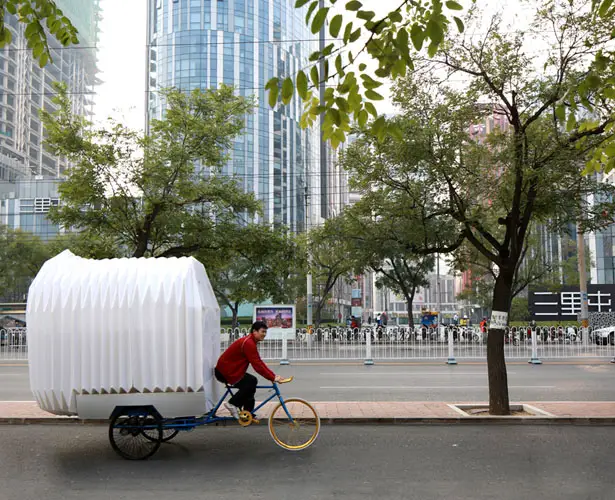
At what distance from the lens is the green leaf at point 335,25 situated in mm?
5211

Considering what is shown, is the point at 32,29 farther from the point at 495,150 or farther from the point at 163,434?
the point at 495,150

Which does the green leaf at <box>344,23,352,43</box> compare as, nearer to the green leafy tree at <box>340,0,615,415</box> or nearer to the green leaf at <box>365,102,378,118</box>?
the green leaf at <box>365,102,378,118</box>

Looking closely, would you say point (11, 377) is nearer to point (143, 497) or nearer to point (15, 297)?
point (143, 497)

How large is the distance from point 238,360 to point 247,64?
3370 inches

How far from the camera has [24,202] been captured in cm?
7812

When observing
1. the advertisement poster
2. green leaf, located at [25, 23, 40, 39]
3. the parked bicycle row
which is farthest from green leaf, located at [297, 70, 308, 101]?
the advertisement poster

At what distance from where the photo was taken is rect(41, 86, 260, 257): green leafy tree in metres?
17.2

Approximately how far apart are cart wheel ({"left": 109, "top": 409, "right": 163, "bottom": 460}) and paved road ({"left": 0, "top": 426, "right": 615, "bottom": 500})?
192 mm

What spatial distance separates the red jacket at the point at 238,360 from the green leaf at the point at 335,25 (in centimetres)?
391

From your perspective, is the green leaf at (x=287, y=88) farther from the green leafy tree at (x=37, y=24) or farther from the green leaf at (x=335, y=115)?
the green leafy tree at (x=37, y=24)

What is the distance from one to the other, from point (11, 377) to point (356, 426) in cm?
1240

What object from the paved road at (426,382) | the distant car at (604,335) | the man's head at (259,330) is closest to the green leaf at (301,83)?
the man's head at (259,330)

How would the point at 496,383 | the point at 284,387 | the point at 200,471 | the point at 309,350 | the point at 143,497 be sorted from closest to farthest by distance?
the point at 143,497 < the point at 200,471 < the point at 496,383 < the point at 284,387 < the point at 309,350

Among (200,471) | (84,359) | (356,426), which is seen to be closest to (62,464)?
(84,359)
